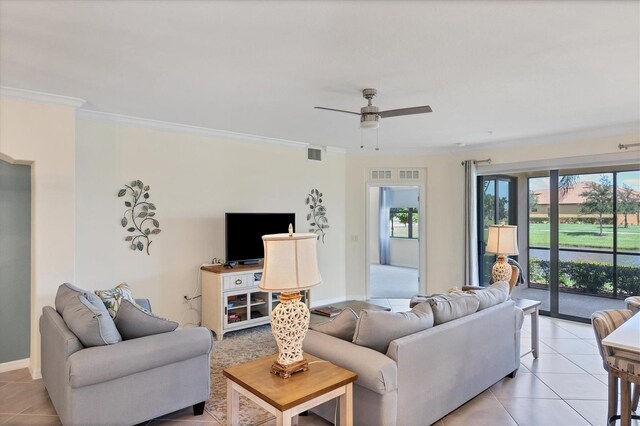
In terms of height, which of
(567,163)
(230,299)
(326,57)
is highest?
(326,57)

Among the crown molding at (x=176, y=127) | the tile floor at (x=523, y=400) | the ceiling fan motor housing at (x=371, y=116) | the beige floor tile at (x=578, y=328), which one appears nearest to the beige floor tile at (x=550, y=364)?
the tile floor at (x=523, y=400)

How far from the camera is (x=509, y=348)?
11.1 ft

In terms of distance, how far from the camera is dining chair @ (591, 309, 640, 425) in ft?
7.31

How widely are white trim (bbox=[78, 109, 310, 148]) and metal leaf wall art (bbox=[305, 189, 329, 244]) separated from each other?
0.92 meters

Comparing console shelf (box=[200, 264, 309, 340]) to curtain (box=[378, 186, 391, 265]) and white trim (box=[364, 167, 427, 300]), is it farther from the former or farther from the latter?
curtain (box=[378, 186, 391, 265])

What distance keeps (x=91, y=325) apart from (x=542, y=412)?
11.1ft

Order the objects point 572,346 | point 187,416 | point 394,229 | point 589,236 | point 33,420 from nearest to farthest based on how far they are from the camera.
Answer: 1. point 33,420
2. point 187,416
3. point 572,346
4. point 589,236
5. point 394,229

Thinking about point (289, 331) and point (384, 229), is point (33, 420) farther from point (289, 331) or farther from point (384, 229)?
point (384, 229)

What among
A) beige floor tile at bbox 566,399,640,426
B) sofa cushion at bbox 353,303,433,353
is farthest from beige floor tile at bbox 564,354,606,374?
sofa cushion at bbox 353,303,433,353

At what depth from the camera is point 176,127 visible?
15.8 feet

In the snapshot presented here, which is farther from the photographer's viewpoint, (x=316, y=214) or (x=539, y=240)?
(x=316, y=214)

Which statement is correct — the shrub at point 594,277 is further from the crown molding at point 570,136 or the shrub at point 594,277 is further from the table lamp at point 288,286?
the table lamp at point 288,286

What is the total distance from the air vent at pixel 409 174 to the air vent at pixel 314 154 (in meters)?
1.58

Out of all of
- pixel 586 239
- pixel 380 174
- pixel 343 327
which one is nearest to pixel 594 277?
pixel 586 239
